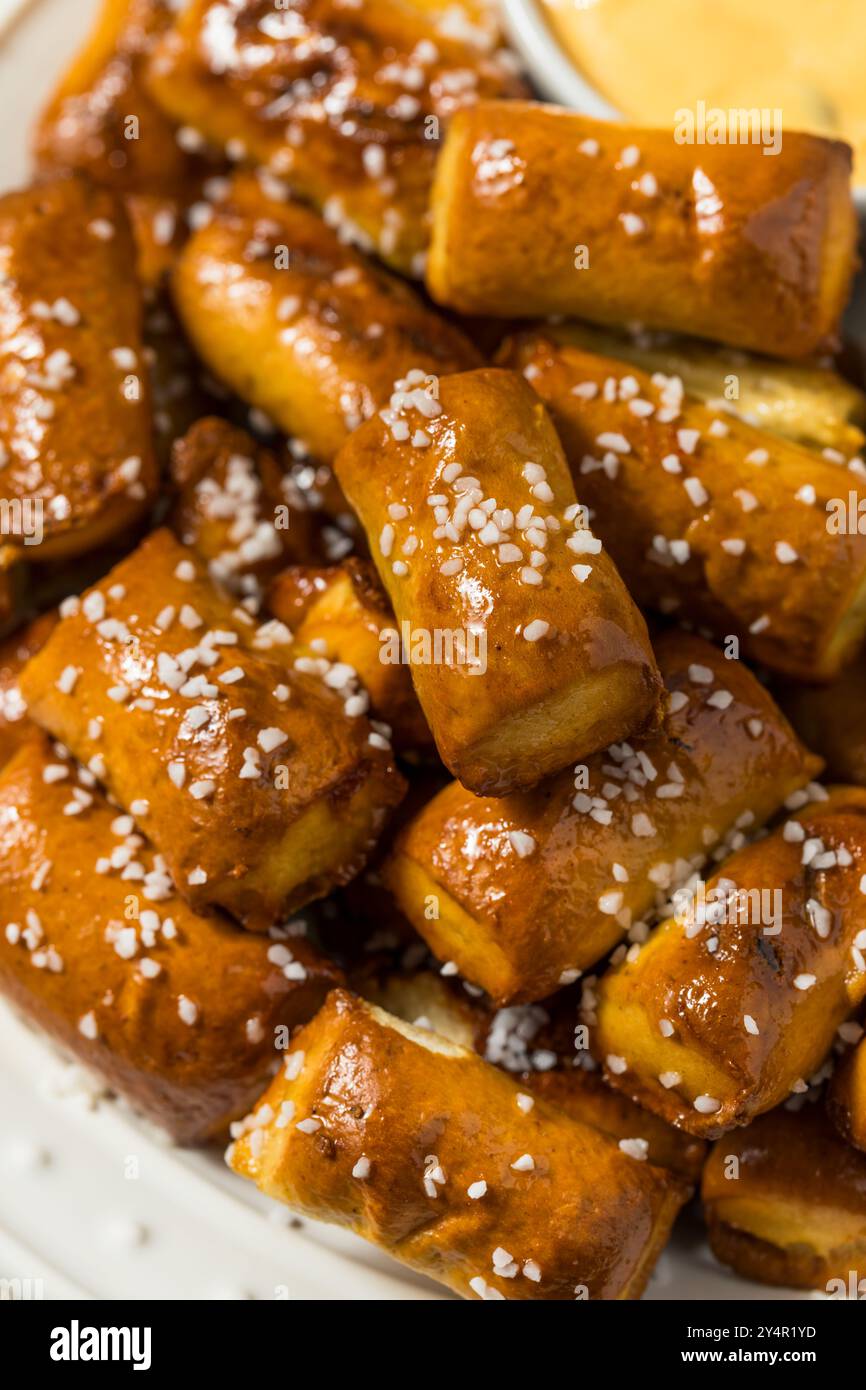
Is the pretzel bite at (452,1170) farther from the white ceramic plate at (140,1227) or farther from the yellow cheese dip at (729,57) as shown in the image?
the yellow cheese dip at (729,57)

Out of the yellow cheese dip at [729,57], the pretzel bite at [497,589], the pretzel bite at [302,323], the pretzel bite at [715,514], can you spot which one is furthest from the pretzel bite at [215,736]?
the yellow cheese dip at [729,57]

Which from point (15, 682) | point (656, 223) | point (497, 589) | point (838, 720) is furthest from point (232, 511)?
point (838, 720)

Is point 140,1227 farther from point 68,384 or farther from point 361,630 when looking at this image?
point 68,384

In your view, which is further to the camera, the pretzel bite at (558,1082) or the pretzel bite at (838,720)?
the pretzel bite at (838,720)

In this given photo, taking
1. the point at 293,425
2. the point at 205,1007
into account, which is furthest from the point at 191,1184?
the point at 293,425

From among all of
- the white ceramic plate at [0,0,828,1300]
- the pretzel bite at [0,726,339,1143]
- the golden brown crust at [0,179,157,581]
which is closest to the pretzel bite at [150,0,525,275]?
the golden brown crust at [0,179,157,581]
